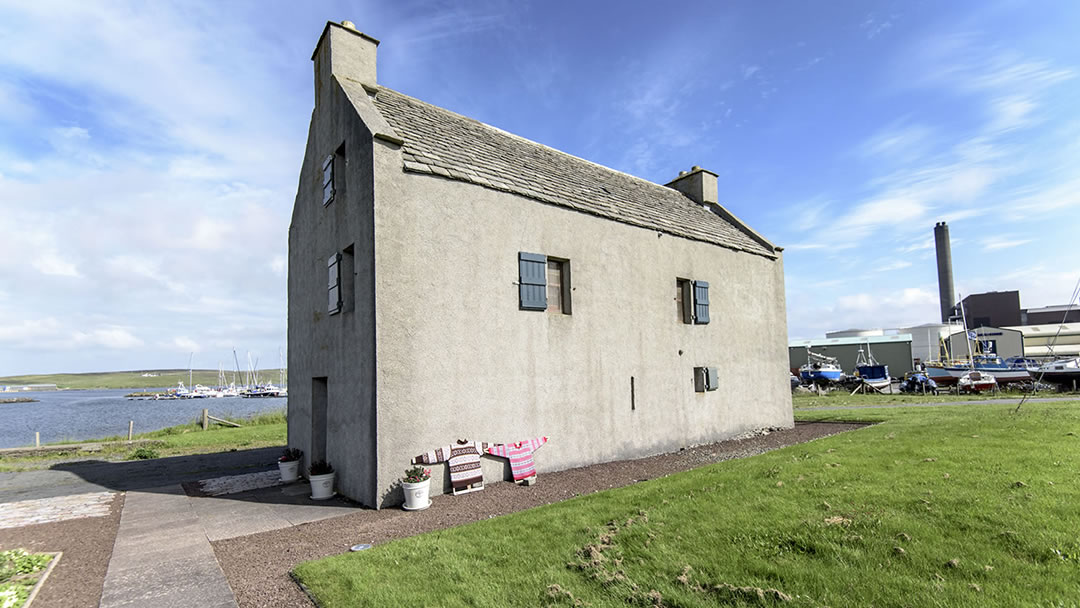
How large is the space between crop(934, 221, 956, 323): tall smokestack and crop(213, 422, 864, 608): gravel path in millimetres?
75708

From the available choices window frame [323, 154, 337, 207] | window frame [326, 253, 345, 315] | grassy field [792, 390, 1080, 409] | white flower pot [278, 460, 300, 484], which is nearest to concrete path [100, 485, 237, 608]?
white flower pot [278, 460, 300, 484]

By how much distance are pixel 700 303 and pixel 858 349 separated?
48477 millimetres

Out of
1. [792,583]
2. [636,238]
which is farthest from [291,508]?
[636,238]

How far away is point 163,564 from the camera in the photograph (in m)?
6.02

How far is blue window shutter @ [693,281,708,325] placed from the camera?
14.1 m

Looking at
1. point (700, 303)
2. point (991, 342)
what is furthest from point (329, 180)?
point (991, 342)

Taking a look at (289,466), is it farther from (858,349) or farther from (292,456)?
(858,349)

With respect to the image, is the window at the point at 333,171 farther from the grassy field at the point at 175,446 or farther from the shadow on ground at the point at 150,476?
the grassy field at the point at 175,446

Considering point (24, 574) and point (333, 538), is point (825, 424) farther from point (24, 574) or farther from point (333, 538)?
point (24, 574)

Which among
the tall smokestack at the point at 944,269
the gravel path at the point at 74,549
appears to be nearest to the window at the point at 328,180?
the gravel path at the point at 74,549

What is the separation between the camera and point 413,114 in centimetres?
1125

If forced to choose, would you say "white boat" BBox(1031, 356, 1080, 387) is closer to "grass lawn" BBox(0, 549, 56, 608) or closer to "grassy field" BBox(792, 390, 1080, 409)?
"grassy field" BBox(792, 390, 1080, 409)

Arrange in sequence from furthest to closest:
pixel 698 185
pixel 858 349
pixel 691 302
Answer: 1. pixel 858 349
2. pixel 698 185
3. pixel 691 302

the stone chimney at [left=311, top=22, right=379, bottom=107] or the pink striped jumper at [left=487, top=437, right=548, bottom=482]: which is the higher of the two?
the stone chimney at [left=311, top=22, right=379, bottom=107]
